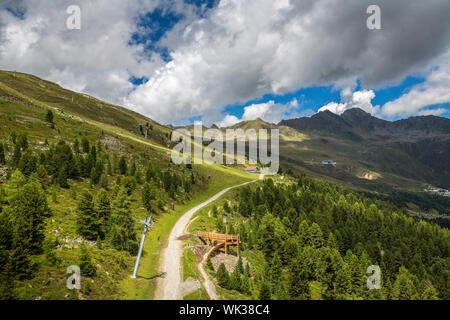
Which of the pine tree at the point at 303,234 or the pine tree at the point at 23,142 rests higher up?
the pine tree at the point at 23,142

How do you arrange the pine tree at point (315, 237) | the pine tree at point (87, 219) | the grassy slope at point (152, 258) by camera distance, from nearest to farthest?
the grassy slope at point (152, 258) → the pine tree at point (87, 219) → the pine tree at point (315, 237)

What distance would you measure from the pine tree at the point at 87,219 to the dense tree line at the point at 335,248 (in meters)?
21.7

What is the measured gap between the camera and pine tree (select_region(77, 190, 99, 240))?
34.1m

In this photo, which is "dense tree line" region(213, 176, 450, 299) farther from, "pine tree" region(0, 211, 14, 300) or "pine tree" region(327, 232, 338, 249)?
"pine tree" region(0, 211, 14, 300)

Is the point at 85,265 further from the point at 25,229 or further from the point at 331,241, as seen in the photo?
the point at 331,241

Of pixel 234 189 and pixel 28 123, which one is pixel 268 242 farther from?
pixel 28 123

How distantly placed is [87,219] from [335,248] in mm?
70045

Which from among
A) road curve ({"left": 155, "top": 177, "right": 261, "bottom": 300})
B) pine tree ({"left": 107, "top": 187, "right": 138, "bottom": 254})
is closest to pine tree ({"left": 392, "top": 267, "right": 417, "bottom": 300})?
road curve ({"left": 155, "top": 177, "right": 261, "bottom": 300})

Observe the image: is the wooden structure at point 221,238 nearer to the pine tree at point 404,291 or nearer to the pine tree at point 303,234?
the pine tree at point 303,234

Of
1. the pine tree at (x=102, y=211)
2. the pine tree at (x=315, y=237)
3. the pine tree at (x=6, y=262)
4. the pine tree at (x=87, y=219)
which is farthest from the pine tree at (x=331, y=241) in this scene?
the pine tree at (x=6, y=262)

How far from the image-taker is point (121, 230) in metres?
36.5

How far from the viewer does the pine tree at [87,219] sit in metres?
34.1
